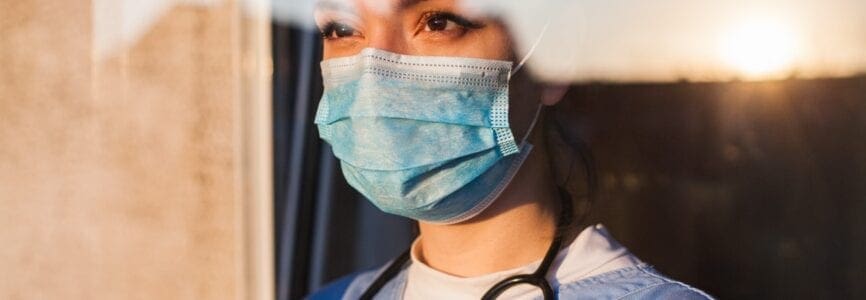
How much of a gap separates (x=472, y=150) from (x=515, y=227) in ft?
0.39

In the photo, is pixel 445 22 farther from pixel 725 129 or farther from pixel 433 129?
pixel 725 129

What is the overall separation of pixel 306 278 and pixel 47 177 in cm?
51

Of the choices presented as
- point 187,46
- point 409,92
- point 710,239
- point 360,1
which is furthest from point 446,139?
point 187,46

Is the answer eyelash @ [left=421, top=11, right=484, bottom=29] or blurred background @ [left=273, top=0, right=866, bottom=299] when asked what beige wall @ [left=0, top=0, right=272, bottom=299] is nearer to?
eyelash @ [left=421, top=11, right=484, bottom=29]

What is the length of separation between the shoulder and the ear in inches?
8.3

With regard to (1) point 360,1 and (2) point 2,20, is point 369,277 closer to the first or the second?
(1) point 360,1

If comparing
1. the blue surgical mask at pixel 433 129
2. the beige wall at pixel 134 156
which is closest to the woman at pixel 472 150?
the blue surgical mask at pixel 433 129

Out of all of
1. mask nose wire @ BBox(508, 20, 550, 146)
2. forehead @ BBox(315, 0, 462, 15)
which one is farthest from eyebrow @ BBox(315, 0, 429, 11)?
mask nose wire @ BBox(508, 20, 550, 146)

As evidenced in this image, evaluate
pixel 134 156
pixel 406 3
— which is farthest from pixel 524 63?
pixel 134 156

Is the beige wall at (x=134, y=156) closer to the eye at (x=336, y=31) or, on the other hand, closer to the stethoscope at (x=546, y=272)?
the eye at (x=336, y=31)

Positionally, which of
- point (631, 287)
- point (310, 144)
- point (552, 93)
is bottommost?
point (631, 287)

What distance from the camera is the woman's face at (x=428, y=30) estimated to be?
3.51ft

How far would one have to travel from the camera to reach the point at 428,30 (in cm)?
108

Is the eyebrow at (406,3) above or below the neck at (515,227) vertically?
above
